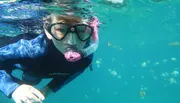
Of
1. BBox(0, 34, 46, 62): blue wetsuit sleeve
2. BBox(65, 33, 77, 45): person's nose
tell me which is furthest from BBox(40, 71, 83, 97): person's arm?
BBox(65, 33, 77, 45): person's nose

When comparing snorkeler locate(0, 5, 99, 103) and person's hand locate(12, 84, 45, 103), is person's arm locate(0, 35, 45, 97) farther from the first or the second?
person's hand locate(12, 84, 45, 103)

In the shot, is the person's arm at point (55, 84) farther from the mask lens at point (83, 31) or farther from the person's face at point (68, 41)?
the mask lens at point (83, 31)

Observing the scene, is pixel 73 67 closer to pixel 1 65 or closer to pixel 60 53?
pixel 60 53

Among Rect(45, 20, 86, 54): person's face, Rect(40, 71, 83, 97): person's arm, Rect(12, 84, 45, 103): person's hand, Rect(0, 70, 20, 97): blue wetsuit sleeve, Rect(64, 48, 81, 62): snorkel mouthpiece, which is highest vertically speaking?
Rect(45, 20, 86, 54): person's face

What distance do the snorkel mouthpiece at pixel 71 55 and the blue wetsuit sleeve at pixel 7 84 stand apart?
1027 mm

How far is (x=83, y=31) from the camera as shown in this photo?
17.9 ft

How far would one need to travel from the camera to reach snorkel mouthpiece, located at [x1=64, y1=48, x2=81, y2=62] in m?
4.91

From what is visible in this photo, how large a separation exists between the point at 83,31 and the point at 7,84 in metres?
1.75

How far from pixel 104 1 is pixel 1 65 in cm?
1115

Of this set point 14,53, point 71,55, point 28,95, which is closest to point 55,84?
point 14,53

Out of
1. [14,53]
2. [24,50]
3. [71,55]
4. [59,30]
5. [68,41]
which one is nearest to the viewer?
[71,55]

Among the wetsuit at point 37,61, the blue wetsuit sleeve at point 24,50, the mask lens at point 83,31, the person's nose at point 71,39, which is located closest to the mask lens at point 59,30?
the person's nose at point 71,39

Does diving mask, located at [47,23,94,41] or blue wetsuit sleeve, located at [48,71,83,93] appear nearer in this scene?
diving mask, located at [47,23,94,41]

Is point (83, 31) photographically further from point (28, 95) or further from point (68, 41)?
point (28, 95)
